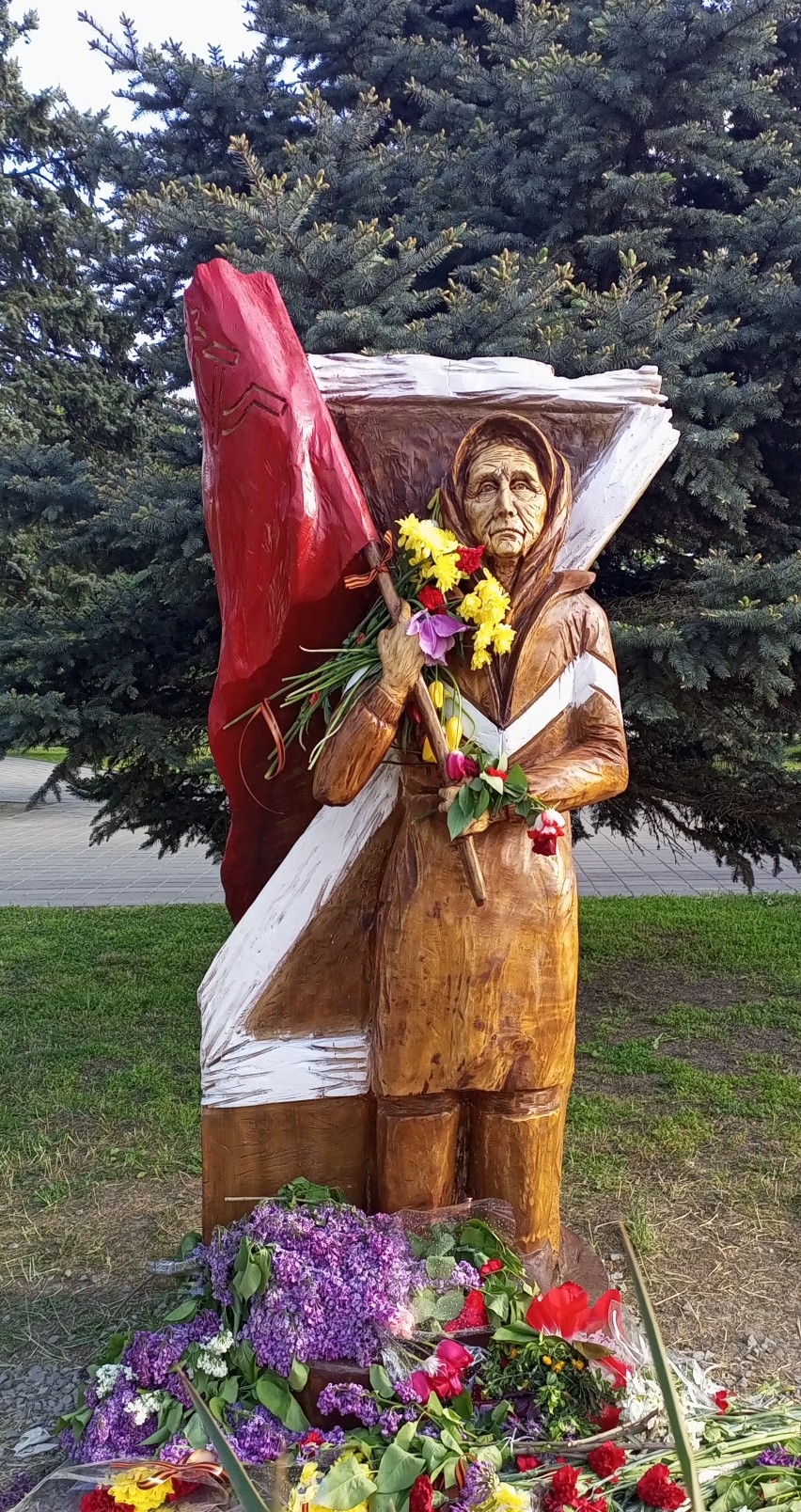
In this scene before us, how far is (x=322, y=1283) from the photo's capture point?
6.55ft

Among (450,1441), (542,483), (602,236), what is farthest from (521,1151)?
(602,236)

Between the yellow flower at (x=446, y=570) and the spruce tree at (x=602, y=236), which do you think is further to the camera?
the spruce tree at (x=602, y=236)

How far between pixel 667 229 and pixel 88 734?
2.94 metres

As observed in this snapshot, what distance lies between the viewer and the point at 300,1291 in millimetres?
2004

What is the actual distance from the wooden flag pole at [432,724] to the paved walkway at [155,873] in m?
5.06

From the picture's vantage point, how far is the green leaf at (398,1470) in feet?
5.75

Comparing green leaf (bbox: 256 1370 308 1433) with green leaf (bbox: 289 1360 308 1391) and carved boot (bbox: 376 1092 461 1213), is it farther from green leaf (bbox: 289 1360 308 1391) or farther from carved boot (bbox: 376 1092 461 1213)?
carved boot (bbox: 376 1092 461 1213)

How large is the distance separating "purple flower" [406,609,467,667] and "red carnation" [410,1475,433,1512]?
1483 mm

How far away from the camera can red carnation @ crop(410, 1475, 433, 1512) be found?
1.66 metres

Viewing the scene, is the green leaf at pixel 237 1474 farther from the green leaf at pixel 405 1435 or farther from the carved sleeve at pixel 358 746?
the carved sleeve at pixel 358 746

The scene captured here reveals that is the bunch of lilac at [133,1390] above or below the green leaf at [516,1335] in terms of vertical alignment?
below

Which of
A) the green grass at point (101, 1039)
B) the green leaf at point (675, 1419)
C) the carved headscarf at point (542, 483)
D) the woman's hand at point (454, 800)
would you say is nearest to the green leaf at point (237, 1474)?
the green leaf at point (675, 1419)

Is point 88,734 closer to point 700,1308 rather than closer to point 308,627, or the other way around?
point 308,627

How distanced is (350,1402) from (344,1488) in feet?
0.55
